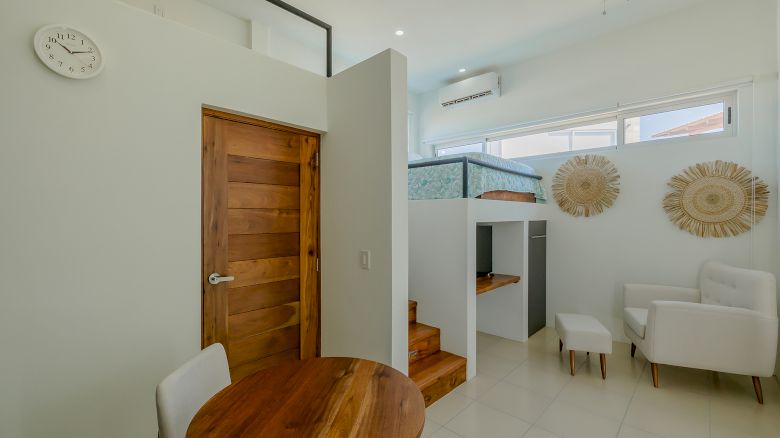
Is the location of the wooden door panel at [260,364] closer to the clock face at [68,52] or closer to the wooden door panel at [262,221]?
A: the wooden door panel at [262,221]

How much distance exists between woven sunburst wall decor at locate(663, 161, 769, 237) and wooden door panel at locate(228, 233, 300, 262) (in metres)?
3.49

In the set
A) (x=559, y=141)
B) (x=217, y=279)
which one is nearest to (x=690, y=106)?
(x=559, y=141)

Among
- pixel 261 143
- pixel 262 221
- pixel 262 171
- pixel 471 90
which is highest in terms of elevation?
pixel 471 90

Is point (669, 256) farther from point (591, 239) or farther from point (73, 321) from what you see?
point (73, 321)

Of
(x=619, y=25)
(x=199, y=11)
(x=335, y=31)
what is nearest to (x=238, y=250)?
(x=199, y=11)

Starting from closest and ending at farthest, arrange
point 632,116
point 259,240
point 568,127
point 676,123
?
point 259,240 → point 676,123 → point 632,116 → point 568,127

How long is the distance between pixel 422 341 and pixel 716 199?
2.92 meters

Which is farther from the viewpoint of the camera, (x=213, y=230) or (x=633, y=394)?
(x=633, y=394)

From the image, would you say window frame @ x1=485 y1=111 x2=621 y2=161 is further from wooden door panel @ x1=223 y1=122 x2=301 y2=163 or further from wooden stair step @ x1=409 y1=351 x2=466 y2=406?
wooden door panel @ x1=223 y1=122 x2=301 y2=163

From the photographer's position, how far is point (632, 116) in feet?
11.3

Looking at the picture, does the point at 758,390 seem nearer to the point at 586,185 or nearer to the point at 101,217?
the point at 586,185

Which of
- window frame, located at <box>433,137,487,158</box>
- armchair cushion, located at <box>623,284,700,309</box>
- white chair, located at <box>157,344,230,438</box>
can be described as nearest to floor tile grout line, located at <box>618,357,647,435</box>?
armchair cushion, located at <box>623,284,700,309</box>

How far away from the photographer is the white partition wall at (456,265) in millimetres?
2693

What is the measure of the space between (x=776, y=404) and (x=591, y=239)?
1.77 meters
